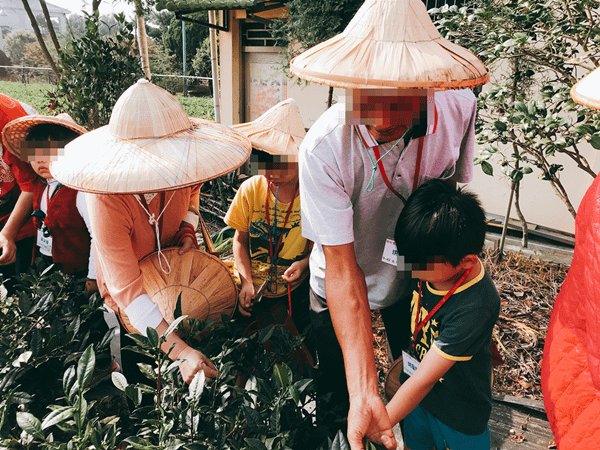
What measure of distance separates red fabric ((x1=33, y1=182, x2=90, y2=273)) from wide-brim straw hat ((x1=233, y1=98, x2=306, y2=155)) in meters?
1.05

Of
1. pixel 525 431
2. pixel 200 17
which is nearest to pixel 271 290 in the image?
pixel 525 431

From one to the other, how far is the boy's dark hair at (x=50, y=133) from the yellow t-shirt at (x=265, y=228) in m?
0.98

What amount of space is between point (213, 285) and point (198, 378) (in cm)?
61

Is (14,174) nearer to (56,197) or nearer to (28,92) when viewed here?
(56,197)

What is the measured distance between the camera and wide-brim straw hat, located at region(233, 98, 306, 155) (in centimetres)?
238

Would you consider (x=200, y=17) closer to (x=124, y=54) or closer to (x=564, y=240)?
(x=124, y=54)

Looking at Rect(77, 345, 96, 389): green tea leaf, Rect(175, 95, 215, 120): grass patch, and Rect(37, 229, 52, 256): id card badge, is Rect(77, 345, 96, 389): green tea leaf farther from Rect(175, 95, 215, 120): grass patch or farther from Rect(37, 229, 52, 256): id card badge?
Rect(175, 95, 215, 120): grass patch

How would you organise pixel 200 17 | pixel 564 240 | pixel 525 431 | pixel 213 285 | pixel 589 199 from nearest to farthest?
pixel 589 199
pixel 213 285
pixel 525 431
pixel 564 240
pixel 200 17

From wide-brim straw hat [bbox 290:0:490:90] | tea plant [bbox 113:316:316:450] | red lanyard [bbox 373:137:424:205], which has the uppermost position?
wide-brim straw hat [bbox 290:0:490:90]

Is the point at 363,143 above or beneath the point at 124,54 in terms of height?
beneath

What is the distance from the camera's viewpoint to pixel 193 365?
5.38 feet

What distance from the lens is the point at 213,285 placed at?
79.7 inches

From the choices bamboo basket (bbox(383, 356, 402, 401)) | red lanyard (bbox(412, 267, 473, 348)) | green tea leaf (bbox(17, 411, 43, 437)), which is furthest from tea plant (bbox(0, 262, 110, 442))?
red lanyard (bbox(412, 267, 473, 348))

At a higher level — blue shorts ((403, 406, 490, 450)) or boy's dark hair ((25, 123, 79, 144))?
boy's dark hair ((25, 123, 79, 144))
